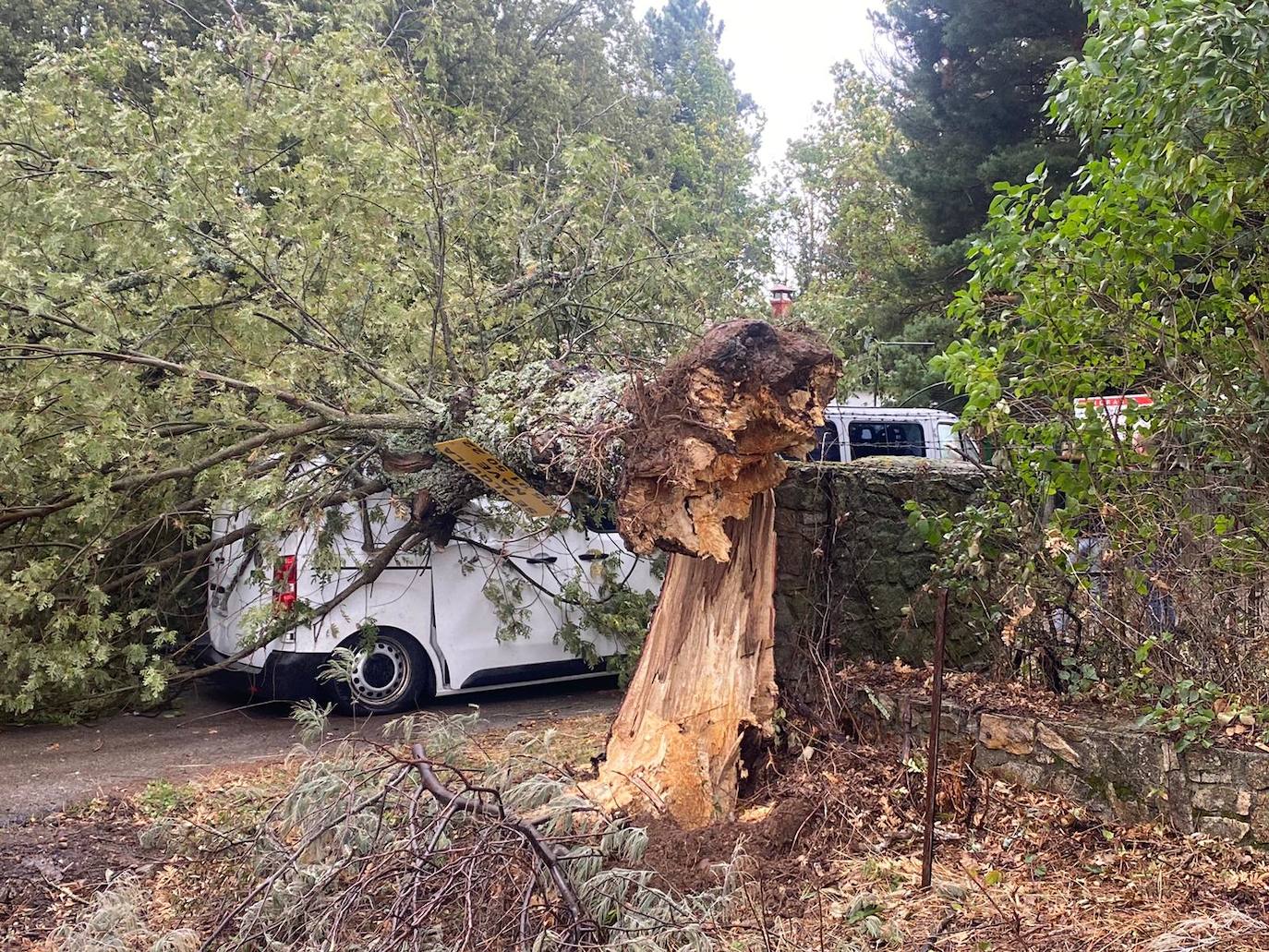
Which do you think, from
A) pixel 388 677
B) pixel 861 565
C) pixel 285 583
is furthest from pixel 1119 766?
pixel 285 583

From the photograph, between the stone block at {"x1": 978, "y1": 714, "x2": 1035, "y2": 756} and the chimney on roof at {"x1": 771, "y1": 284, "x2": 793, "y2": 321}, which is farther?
the chimney on roof at {"x1": 771, "y1": 284, "x2": 793, "y2": 321}

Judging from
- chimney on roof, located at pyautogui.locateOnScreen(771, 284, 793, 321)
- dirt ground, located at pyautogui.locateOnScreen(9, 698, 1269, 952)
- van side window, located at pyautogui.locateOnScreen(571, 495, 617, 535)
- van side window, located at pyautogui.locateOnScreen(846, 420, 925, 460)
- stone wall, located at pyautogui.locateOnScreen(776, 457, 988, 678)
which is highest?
chimney on roof, located at pyautogui.locateOnScreen(771, 284, 793, 321)

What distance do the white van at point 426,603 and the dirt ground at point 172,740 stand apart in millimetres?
292

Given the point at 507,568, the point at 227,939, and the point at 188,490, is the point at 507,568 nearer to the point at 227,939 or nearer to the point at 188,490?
the point at 188,490

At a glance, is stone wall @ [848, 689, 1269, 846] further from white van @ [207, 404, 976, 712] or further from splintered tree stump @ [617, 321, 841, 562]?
white van @ [207, 404, 976, 712]

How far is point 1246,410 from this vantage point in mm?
4262

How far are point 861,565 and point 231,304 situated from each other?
404cm

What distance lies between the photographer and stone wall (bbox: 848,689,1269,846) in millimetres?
3951

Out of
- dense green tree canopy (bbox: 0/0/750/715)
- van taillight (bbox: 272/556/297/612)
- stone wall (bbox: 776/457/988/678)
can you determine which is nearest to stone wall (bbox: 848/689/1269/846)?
stone wall (bbox: 776/457/988/678)

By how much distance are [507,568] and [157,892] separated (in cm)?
341

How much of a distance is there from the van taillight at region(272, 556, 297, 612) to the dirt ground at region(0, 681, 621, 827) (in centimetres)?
84

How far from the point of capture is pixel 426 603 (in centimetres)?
740

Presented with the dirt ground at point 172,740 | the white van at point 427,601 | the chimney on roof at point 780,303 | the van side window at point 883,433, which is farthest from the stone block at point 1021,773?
the van side window at point 883,433

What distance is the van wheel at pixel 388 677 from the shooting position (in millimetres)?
7266
